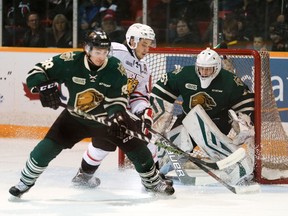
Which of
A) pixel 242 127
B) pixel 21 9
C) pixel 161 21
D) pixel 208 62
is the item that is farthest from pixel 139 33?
pixel 21 9

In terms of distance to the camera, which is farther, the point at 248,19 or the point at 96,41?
the point at 248,19

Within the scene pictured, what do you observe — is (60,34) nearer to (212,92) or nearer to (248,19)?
(248,19)

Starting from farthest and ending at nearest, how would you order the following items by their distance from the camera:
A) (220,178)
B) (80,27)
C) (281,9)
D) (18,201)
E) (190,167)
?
(80,27) < (281,9) < (190,167) < (220,178) < (18,201)

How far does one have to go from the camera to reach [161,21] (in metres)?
7.27

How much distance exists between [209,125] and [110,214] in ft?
3.77

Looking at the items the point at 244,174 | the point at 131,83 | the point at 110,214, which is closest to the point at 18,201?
the point at 110,214

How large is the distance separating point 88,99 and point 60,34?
10.2 ft

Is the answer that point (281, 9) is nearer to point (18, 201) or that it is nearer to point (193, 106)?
point (193, 106)

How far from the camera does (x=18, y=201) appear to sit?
171 inches

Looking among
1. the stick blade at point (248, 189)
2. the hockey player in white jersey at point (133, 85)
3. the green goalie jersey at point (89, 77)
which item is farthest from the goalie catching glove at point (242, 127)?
the green goalie jersey at point (89, 77)

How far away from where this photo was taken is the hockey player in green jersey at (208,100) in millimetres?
4992

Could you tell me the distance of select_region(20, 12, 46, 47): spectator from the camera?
7484 millimetres

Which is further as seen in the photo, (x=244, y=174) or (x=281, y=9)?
(x=281, y=9)

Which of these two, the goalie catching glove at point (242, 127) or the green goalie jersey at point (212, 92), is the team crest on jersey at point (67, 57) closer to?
the green goalie jersey at point (212, 92)
